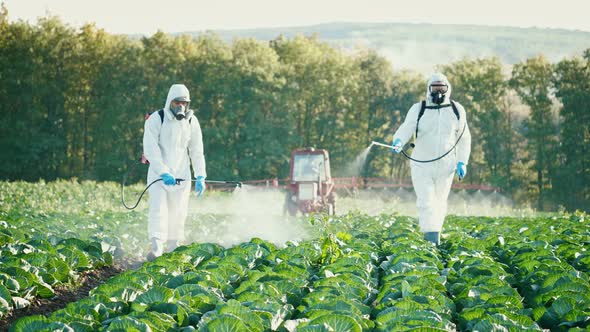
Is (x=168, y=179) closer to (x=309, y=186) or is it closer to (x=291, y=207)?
(x=309, y=186)

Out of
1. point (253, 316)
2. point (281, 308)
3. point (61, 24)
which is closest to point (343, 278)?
point (281, 308)

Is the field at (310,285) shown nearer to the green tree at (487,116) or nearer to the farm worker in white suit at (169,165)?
the farm worker in white suit at (169,165)

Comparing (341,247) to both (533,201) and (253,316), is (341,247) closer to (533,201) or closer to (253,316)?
(253,316)

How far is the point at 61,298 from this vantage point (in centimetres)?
747

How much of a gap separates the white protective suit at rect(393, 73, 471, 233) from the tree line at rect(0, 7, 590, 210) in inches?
1612

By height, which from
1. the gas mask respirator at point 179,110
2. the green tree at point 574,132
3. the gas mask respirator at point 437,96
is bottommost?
the green tree at point 574,132

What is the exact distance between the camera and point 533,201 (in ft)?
173

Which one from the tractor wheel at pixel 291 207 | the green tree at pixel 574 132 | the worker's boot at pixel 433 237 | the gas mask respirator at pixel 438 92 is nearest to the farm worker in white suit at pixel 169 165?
the worker's boot at pixel 433 237

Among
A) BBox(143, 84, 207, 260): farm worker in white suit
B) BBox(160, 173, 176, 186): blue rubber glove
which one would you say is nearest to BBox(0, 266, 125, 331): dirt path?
BBox(143, 84, 207, 260): farm worker in white suit

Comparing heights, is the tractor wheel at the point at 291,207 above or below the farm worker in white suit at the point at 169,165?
below

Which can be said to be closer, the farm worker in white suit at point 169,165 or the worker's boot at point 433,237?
the farm worker in white suit at point 169,165

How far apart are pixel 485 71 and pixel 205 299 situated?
191ft

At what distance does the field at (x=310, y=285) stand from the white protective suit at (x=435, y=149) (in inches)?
23.1

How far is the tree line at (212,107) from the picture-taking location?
51906mm
